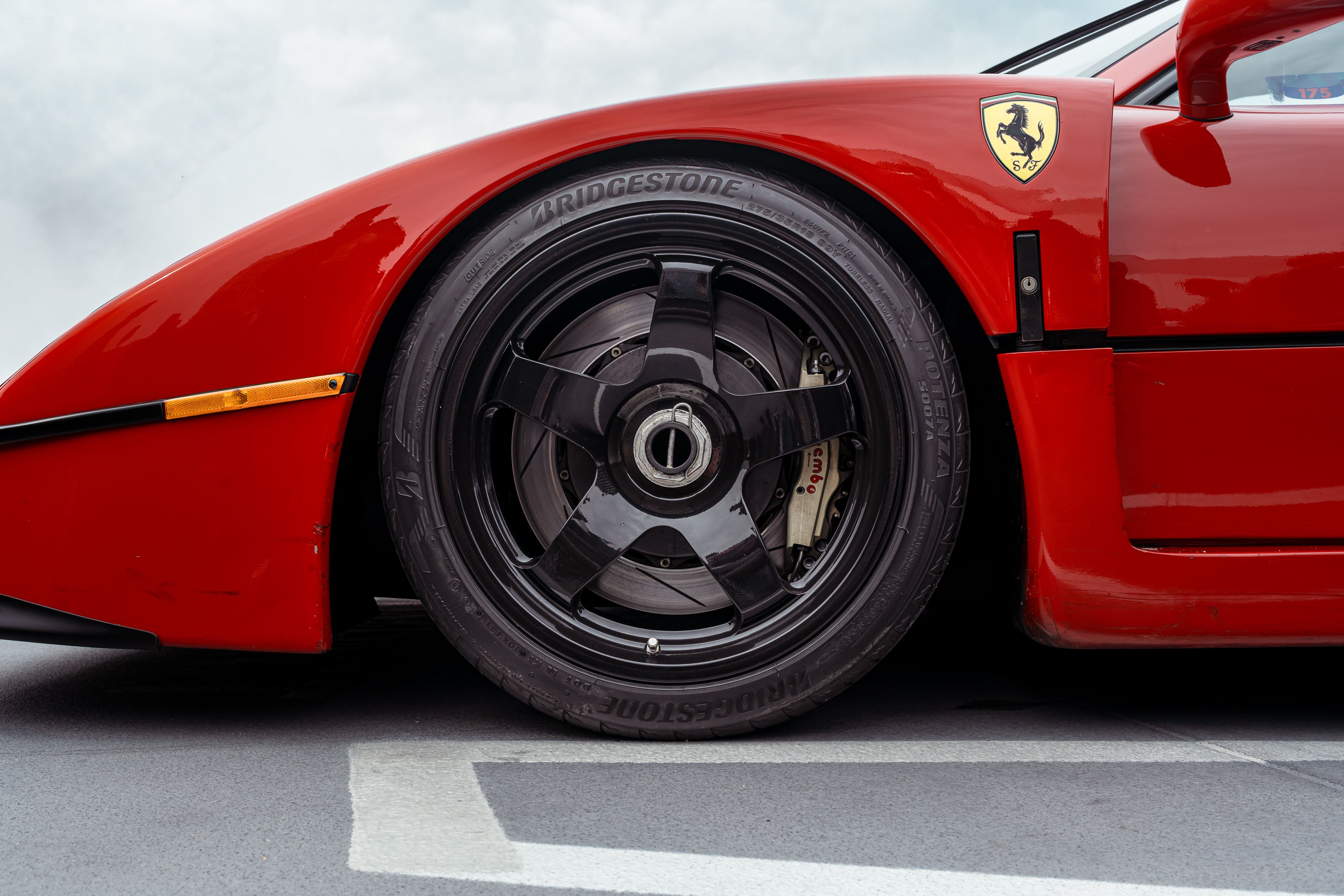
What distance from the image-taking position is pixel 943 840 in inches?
40.6

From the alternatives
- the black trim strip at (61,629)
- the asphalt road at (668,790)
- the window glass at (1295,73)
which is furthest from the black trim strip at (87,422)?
the window glass at (1295,73)

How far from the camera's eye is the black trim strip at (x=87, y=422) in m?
1.34

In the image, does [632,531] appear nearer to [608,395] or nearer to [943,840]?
[608,395]

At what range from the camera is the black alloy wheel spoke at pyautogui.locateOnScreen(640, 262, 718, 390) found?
137cm

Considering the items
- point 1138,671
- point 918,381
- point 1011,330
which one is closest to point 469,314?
point 918,381

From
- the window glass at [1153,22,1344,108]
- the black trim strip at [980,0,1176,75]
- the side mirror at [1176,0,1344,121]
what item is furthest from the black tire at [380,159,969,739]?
the black trim strip at [980,0,1176,75]

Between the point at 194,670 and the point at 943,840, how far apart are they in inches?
58.1

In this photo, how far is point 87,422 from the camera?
1.34 meters

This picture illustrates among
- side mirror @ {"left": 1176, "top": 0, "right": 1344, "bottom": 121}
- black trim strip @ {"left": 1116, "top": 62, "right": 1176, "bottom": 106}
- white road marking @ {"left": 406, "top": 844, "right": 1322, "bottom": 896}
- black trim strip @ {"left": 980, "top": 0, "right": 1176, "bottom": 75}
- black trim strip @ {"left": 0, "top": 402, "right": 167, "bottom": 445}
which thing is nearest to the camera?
white road marking @ {"left": 406, "top": 844, "right": 1322, "bottom": 896}

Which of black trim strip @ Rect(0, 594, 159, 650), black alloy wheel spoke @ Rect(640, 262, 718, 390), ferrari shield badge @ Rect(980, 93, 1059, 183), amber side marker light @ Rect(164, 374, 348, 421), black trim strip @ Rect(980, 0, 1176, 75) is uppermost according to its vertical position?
black trim strip @ Rect(980, 0, 1176, 75)

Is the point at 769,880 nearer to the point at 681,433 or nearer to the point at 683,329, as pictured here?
the point at 681,433

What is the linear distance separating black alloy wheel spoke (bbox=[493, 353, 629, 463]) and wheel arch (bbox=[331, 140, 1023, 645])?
21cm

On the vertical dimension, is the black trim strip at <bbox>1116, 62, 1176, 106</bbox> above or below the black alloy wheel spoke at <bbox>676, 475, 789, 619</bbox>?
above

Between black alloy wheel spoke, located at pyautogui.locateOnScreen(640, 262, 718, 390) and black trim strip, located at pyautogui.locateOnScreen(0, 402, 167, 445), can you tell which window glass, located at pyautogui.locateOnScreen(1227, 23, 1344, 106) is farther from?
black trim strip, located at pyautogui.locateOnScreen(0, 402, 167, 445)
